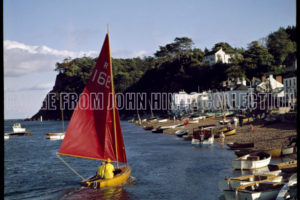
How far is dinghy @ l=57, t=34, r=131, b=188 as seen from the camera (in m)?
25.8

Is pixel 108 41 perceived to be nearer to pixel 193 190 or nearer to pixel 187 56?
pixel 193 190

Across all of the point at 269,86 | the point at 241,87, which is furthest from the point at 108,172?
the point at 241,87

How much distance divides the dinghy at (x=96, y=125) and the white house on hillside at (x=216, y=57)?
11336 cm

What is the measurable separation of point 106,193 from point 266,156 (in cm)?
1691

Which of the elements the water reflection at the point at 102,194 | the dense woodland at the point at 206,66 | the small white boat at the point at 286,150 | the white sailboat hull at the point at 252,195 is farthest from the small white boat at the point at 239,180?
the dense woodland at the point at 206,66

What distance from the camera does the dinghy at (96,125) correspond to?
25828 millimetres

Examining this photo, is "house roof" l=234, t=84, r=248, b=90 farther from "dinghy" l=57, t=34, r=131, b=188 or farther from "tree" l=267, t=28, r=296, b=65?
"dinghy" l=57, t=34, r=131, b=188

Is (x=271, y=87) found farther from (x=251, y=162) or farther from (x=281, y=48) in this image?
(x=251, y=162)

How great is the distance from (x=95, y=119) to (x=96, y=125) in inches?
19.4

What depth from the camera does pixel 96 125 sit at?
2666cm

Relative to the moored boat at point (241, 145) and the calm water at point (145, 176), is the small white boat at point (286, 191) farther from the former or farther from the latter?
the moored boat at point (241, 145)

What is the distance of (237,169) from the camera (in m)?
33.1

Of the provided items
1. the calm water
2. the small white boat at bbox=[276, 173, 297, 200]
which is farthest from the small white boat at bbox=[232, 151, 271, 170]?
the small white boat at bbox=[276, 173, 297, 200]

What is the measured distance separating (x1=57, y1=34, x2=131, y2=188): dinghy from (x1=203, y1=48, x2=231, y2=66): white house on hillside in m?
113
